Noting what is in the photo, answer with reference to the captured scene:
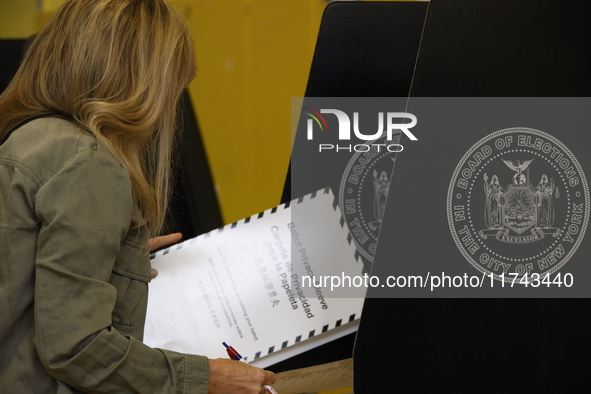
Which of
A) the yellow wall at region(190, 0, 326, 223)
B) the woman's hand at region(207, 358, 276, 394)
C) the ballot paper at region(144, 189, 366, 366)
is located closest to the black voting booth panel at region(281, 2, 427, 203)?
the ballot paper at region(144, 189, 366, 366)

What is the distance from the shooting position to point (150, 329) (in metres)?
1.15

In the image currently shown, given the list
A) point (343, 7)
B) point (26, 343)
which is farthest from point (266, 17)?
point (26, 343)

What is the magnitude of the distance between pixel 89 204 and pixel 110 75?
0.19 meters

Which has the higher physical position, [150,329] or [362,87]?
[362,87]

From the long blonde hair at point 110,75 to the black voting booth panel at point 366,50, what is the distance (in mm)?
487

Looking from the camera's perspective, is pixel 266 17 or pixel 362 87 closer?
pixel 362 87

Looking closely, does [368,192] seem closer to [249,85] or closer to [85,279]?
[85,279]

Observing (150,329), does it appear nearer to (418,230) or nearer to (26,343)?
(26,343)

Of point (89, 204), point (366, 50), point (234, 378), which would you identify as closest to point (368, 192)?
point (366, 50)

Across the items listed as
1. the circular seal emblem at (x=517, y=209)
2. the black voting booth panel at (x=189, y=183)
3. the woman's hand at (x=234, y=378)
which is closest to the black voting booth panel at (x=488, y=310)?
the circular seal emblem at (x=517, y=209)

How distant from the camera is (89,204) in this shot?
81cm

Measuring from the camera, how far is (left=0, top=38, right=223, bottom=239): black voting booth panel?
1.75 meters

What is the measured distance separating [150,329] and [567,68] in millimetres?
770

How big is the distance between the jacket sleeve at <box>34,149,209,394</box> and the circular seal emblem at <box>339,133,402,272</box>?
0.53m
